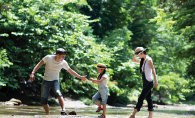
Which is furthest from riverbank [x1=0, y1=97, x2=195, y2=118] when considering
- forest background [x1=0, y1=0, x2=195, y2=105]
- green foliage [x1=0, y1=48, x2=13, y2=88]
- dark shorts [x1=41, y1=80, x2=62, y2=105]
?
forest background [x1=0, y1=0, x2=195, y2=105]

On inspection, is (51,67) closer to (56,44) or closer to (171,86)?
(56,44)

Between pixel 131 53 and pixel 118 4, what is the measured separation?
715 cm

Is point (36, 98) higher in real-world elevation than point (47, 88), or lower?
lower

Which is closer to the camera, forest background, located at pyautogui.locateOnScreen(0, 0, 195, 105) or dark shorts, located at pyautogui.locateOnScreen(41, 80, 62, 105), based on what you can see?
dark shorts, located at pyautogui.locateOnScreen(41, 80, 62, 105)

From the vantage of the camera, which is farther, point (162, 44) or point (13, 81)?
point (162, 44)

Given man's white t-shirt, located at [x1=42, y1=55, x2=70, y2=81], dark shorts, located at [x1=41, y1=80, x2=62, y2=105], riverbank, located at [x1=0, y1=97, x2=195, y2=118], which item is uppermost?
man's white t-shirt, located at [x1=42, y1=55, x2=70, y2=81]

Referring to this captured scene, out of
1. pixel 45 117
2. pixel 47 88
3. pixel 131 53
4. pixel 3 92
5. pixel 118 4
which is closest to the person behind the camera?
pixel 45 117

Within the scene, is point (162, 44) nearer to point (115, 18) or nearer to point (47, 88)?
point (115, 18)

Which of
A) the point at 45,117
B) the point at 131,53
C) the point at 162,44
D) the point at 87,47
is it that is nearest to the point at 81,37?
the point at 87,47

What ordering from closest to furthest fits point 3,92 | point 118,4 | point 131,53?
point 3,92
point 131,53
point 118,4

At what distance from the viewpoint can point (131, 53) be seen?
87.0ft

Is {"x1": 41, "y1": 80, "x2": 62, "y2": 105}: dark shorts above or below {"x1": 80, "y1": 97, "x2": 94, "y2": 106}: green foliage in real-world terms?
above

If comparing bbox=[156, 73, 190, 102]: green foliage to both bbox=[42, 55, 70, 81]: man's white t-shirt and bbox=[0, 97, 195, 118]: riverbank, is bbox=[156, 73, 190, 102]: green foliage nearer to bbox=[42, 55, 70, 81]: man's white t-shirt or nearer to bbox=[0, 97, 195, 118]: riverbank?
bbox=[0, 97, 195, 118]: riverbank

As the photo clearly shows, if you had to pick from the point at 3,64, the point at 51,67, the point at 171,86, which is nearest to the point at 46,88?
the point at 51,67
